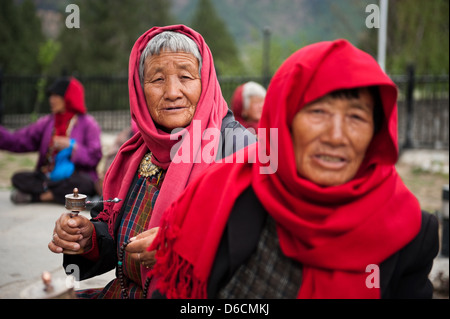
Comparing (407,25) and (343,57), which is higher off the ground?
(407,25)

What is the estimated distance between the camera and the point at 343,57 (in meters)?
1.50

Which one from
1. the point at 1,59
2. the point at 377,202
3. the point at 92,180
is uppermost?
the point at 1,59

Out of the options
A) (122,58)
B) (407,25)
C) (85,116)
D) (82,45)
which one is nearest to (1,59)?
(82,45)

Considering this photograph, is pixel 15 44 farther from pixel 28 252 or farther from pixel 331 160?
pixel 331 160

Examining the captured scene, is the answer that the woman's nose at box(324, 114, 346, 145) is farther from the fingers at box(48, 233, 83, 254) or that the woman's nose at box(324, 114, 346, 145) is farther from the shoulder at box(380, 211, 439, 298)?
the fingers at box(48, 233, 83, 254)

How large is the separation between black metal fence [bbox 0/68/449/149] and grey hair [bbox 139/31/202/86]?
10730mm

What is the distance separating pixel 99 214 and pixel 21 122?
14.6m

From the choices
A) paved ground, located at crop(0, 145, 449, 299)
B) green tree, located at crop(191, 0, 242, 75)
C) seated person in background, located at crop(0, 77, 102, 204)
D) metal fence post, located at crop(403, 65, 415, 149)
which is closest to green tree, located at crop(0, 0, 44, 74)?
metal fence post, located at crop(403, 65, 415, 149)

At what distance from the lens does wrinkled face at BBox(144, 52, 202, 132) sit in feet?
7.75

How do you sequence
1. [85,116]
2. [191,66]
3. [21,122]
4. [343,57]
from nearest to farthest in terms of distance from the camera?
[343,57] < [191,66] < [85,116] < [21,122]

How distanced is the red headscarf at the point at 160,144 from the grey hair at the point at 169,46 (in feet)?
0.11

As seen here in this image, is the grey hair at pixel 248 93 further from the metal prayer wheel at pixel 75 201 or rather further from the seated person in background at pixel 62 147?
the metal prayer wheel at pixel 75 201
